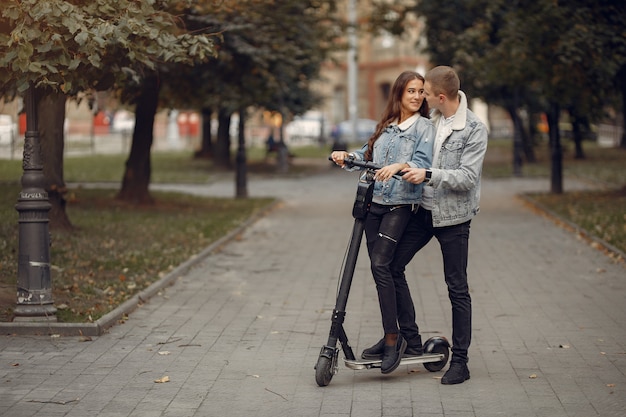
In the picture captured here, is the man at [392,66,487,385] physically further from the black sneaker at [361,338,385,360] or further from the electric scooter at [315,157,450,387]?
the black sneaker at [361,338,385,360]

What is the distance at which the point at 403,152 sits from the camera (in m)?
7.03

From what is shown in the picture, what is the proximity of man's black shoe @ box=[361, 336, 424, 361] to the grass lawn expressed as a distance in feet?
9.19

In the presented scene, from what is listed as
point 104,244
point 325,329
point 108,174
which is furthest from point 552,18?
point 108,174

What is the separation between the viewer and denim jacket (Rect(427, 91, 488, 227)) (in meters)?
6.95

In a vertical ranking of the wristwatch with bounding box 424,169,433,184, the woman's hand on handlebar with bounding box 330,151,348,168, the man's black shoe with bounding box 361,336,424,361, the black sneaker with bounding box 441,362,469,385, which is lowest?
the black sneaker with bounding box 441,362,469,385

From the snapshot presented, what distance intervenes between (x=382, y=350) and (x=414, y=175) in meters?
1.25

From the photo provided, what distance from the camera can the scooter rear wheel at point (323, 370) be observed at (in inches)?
272

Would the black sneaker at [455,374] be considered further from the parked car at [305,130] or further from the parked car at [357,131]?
the parked car at [305,130]

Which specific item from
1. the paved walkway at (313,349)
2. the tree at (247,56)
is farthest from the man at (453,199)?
the tree at (247,56)

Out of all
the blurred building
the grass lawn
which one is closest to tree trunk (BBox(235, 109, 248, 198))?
the grass lawn

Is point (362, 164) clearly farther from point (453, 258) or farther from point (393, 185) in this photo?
point (453, 258)

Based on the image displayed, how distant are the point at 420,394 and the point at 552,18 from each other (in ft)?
42.7

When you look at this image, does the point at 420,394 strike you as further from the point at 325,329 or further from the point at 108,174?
the point at 108,174

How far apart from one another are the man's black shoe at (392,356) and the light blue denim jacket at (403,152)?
0.89m
